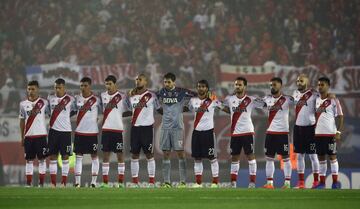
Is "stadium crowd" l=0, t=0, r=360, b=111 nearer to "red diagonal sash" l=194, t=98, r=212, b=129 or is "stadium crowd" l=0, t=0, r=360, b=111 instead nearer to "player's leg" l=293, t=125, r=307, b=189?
"red diagonal sash" l=194, t=98, r=212, b=129

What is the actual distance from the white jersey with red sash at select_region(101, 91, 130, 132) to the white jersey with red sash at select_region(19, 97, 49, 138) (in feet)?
3.53

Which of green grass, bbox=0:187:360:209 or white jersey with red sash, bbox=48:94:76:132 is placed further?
white jersey with red sash, bbox=48:94:76:132

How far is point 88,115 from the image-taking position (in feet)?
51.7

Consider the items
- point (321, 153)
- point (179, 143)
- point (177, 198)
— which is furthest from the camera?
point (179, 143)

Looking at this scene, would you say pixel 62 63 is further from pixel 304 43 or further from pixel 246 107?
pixel 246 107

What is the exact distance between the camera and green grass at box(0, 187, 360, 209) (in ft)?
37.3

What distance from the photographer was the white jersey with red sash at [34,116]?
15688 millimetres

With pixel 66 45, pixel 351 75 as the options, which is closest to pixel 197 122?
pixel 351 75

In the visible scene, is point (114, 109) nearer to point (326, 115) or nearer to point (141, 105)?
point (141, 105)

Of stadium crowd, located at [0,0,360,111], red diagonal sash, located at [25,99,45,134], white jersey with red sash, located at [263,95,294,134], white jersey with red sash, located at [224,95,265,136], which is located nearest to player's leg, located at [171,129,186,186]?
white jersey with red sash, located at [224,95,265,136]

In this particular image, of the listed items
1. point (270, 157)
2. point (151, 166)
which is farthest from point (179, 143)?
point (270, 157)

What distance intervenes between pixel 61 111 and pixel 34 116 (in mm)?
480

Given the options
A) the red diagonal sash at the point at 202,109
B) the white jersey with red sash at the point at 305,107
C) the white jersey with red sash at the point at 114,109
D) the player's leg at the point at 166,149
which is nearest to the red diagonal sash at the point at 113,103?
the white jersey with red sash at the point at 114,109

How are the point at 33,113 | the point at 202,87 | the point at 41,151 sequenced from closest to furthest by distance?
1. the point at 202,87
2. the point at 41,151
3. the point at 33,113
